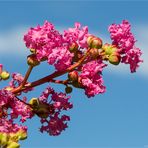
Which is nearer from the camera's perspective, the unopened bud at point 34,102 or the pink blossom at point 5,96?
the pink blossom at point 5,96

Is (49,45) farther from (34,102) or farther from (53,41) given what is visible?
(34,102)

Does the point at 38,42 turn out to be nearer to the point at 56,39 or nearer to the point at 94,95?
the point at 56,39

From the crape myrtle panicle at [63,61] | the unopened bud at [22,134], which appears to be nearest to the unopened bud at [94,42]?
the crape myrtle panicle at [63,61]

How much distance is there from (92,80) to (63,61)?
0.22m

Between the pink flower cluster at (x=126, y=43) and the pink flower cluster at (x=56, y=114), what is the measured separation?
0.45 meters

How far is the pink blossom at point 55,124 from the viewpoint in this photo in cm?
349

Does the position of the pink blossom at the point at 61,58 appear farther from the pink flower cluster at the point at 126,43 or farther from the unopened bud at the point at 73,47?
the pink flower cluster at the point at 126,43

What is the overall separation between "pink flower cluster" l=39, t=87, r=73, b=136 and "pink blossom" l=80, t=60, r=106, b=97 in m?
0.29

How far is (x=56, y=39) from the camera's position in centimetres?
325

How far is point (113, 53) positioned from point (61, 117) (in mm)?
544

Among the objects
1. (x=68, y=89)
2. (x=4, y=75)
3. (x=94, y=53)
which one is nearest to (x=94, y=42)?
(x=94, y=53)

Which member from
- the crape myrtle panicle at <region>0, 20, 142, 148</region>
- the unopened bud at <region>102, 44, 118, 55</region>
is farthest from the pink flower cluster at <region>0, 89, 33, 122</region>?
the unopened bud at <region>102, 44, 118, 55</region>

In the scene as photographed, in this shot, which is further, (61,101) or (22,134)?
(61,101)

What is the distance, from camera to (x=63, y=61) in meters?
3.16
